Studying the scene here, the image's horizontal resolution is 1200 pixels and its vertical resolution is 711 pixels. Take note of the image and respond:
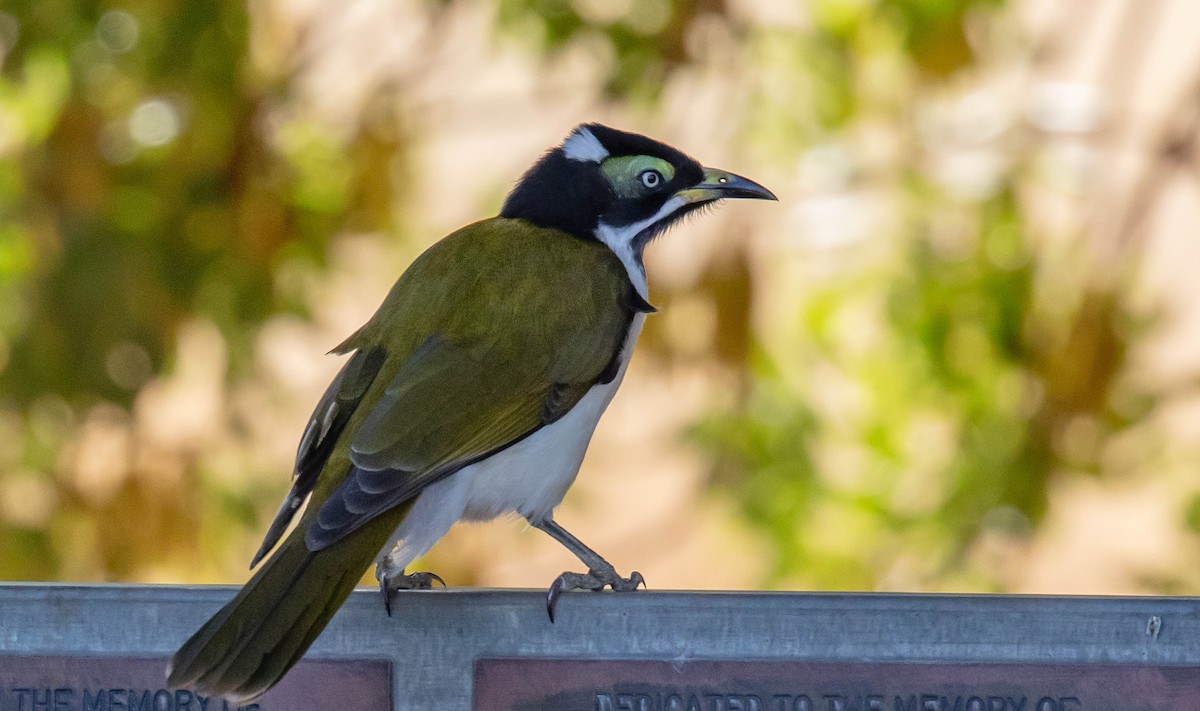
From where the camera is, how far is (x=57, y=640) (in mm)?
2953

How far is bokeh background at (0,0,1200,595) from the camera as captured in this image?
17.1 feet

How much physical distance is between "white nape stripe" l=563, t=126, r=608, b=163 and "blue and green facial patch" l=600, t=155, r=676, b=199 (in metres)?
0.04

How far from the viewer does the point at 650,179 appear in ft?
13.5

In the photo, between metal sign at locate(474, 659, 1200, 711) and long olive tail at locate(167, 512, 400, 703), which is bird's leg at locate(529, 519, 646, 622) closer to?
metal sign at locate(474, 659, 1200, 711)

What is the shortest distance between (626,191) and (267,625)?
178 cm

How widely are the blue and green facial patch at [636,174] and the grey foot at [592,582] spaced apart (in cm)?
103

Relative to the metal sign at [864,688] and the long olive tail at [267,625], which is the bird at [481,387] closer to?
the long olive tail at [267,625]

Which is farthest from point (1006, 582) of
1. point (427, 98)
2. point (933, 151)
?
point (427, 98)

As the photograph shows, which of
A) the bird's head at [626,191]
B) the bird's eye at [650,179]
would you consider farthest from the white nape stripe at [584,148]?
the bird's eye at [650,179]

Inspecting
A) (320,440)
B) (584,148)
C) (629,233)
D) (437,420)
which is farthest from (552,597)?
(584,148)

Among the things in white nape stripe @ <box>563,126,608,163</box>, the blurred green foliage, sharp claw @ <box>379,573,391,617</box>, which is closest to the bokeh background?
the blurred green foliage

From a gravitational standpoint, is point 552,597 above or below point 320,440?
below

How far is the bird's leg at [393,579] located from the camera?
122 inches

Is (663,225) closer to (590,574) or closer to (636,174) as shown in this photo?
(636,174)
